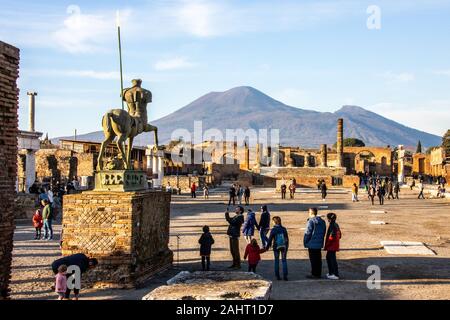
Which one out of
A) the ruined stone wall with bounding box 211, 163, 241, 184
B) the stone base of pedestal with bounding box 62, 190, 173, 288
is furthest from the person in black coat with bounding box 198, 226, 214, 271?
the ruined stone wall with bounding box 211, 163, 241, 184

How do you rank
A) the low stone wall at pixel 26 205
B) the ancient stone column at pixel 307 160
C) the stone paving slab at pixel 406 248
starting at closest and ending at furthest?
the stone paving slab at pixel 406 248
the low stone wall at pixel 26 205
the ancient stone column at pixel 307 160

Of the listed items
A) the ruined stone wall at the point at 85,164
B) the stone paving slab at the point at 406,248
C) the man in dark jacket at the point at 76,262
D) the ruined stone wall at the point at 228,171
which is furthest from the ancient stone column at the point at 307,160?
the man in dark jacket at the point at 76,262

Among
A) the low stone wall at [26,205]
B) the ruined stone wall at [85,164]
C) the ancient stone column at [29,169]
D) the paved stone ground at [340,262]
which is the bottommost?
the paved stone ground at [340,262]

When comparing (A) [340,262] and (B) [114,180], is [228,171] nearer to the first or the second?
(A) [340,262]

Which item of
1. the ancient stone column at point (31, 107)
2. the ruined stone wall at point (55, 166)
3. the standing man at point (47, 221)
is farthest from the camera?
the ruined stone wall at point (55, 166)

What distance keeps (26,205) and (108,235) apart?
51.3 ft

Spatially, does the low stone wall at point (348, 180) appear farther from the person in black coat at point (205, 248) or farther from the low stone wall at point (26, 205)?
the person in black coat at point (205, 248)

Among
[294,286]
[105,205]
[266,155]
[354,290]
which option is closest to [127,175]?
[105,205]

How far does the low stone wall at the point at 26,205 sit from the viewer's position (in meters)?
24.3

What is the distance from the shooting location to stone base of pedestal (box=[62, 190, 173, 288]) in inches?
409

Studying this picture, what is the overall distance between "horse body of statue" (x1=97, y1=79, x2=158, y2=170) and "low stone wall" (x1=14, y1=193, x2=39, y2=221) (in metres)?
13.4

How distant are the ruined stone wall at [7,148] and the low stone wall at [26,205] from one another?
1571cm

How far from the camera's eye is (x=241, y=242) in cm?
1644

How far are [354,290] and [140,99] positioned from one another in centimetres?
634
